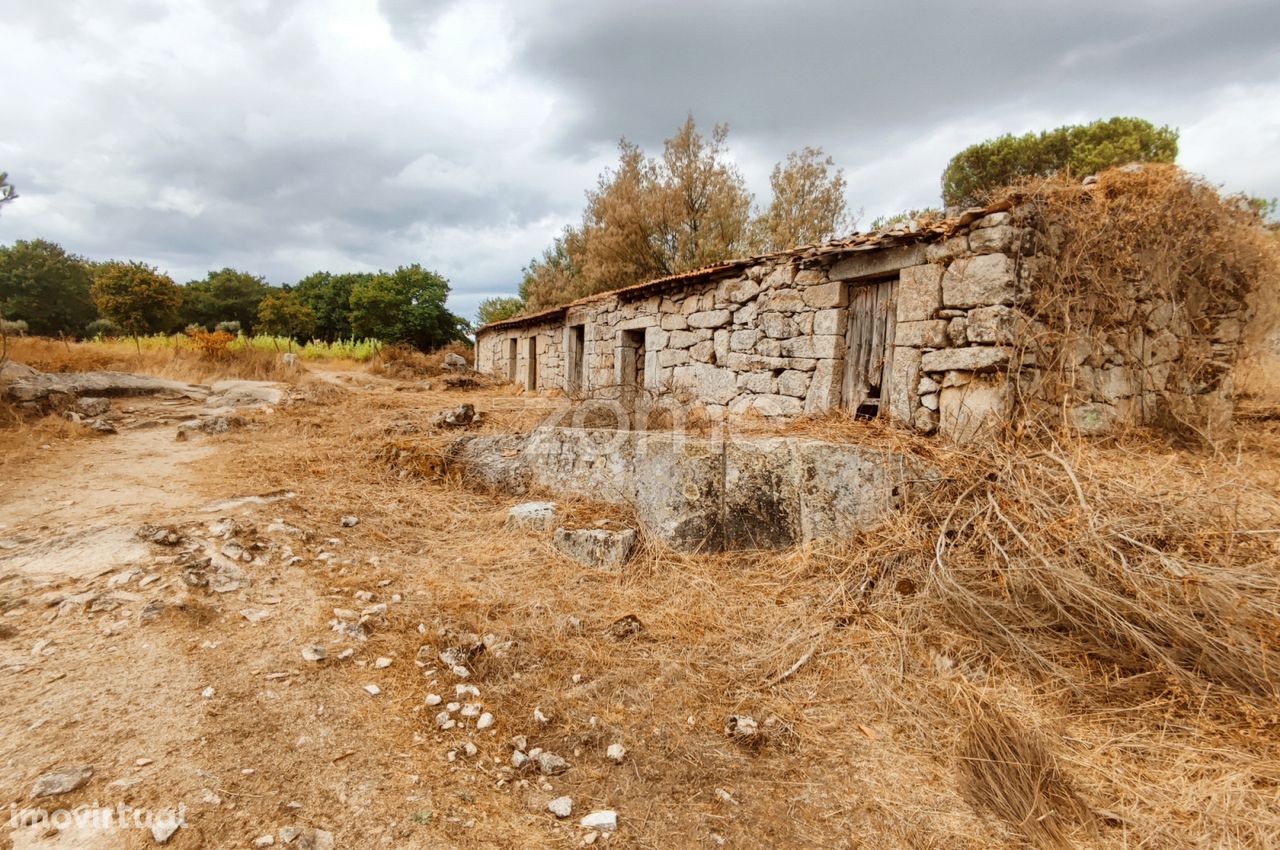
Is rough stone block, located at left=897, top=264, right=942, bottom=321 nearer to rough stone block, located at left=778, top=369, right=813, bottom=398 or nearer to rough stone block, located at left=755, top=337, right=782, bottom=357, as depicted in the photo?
rough stone block, located at left=778, top=369, right=813, bottom=398

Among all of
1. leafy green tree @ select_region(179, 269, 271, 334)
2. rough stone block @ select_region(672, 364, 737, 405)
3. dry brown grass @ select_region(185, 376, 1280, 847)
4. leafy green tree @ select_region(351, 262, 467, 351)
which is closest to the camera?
dry brown grass @ select_region(185, 376, 1280, 847)

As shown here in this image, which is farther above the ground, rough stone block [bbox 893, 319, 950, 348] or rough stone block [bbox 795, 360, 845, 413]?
rough stone block [bbox 893, 319, 950, 348]

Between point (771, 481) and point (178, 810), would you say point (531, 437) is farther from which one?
point (178, 810)

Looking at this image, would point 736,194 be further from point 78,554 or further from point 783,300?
point 78,554

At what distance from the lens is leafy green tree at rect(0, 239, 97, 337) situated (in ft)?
70.9

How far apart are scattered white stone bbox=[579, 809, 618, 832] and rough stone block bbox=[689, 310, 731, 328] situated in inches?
225

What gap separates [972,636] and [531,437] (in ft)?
12.2

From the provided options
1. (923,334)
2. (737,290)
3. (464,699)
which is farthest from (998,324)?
(464,699)

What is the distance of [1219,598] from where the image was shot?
2.35 metres

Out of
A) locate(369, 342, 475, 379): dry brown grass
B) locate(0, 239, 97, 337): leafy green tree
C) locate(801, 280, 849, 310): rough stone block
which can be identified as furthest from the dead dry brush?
locate(0, 239, 97, 337): leafy green tree

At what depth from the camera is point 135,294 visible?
14.0 metres

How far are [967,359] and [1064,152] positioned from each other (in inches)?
541

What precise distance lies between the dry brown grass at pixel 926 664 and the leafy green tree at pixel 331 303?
30.2 meters

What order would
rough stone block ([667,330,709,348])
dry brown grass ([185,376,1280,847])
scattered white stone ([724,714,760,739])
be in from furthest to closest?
rough stone block ([667,330,709,348]), scattered white stone ([724,714,760,739]), dry brown grass ([185,376,1280,847])
